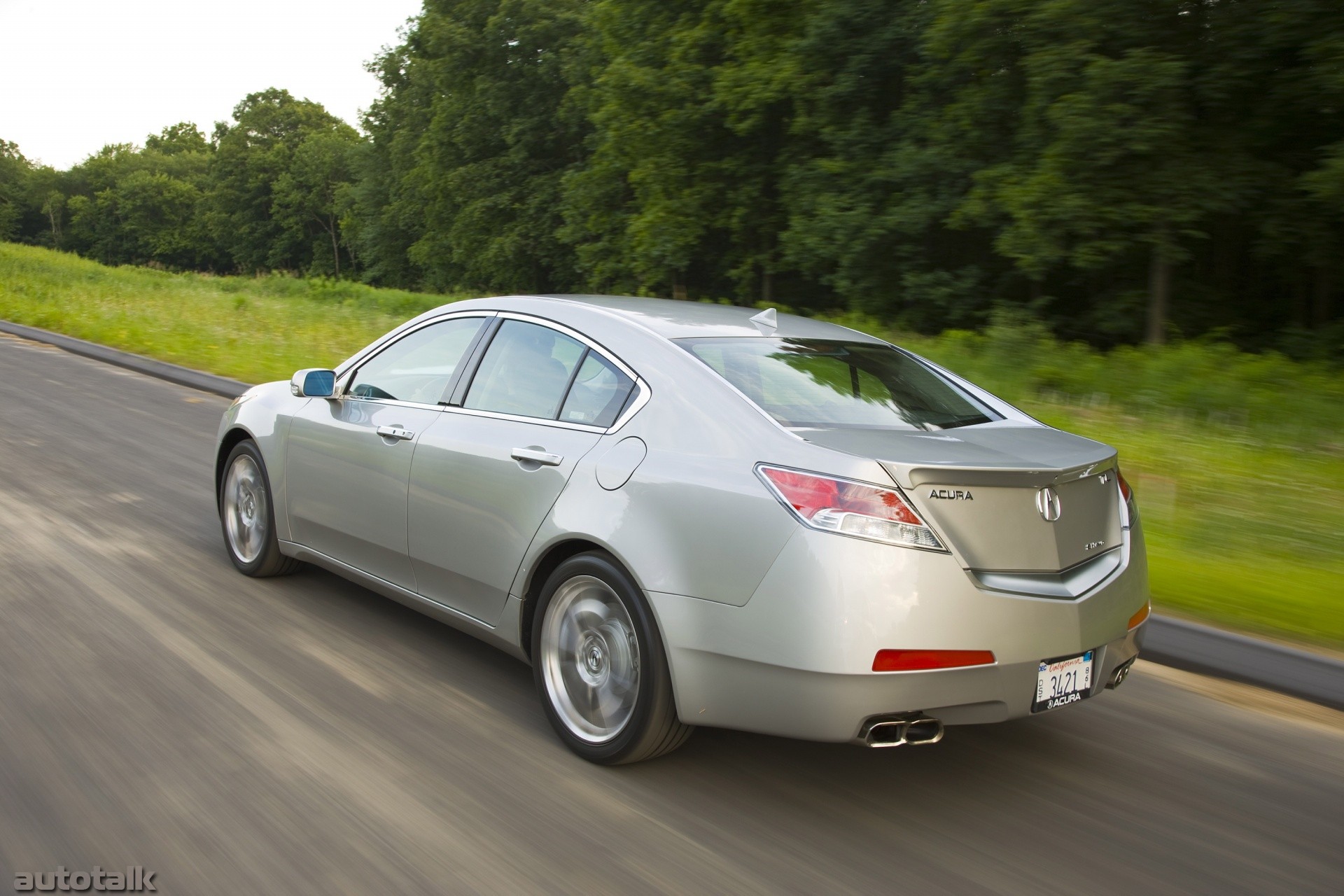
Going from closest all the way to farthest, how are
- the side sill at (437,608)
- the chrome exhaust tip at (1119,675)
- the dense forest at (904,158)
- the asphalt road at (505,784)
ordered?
the asphalt road at (505,784)
the chrome exhaust tip at (1119,675)
the side sill at (437,608)
the dense forest at (904,158)

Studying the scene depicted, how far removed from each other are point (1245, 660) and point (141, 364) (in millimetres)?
14376

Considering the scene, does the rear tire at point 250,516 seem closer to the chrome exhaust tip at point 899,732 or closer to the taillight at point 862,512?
the taillight at point 862,512

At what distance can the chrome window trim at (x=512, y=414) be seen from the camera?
149 inches

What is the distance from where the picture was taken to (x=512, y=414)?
4211 millimetres

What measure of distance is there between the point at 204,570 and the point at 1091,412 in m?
8.41

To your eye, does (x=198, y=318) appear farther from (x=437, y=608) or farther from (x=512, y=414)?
(x=512, y=414)

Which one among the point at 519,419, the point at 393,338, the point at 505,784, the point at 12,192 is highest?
the point at 12,192

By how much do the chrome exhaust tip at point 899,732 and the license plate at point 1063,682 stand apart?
323mm

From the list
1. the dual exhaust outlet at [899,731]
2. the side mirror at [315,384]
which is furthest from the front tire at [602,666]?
the side mirror at [315,384]

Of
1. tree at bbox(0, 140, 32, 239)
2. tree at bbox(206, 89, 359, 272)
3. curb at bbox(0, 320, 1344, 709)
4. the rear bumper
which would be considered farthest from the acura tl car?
tree at bbox(0, 140, 32, 239)

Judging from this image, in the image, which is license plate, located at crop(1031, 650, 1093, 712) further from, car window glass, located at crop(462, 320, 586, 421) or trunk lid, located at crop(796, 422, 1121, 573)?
car window glass, located at crop(462, 320, 586, 421)

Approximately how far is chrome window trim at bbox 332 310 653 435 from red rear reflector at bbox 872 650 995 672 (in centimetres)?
119

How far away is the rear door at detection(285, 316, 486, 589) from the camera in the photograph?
4.59 metres

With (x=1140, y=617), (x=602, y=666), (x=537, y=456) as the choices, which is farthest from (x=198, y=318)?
(x=1140, y=617)
